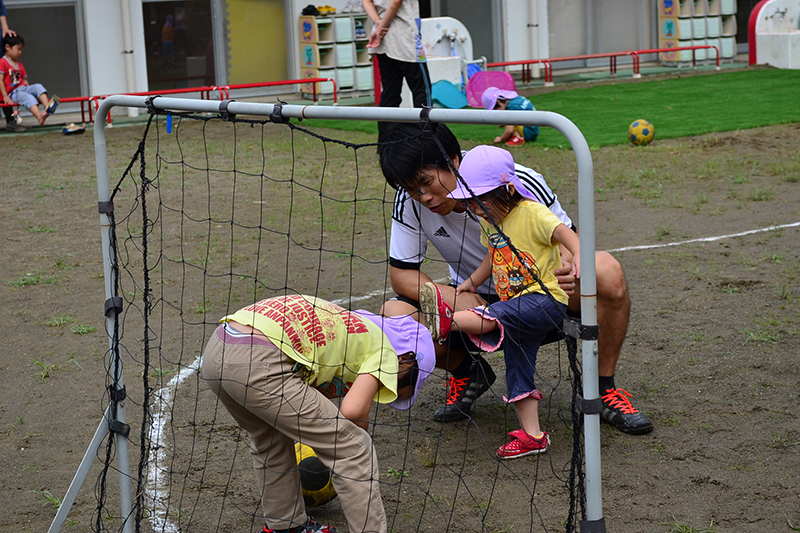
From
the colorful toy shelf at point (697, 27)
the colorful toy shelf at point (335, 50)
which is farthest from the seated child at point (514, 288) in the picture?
the colorful toy shelf at point (697, 27)

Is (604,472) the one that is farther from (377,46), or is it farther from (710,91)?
(710,91)

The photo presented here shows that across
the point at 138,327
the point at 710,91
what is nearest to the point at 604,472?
the point at 138,327

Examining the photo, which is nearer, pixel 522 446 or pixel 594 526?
pixel 594 526

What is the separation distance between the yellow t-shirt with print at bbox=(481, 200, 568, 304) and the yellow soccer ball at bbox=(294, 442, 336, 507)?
2.97 ft

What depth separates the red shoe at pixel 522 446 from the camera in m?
3.20

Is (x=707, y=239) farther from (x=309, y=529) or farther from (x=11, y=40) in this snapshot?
(x=11, y=40)

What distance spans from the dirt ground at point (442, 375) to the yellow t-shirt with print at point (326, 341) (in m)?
0.61

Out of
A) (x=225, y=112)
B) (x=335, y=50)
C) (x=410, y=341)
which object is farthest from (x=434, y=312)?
(x=335, y=50)

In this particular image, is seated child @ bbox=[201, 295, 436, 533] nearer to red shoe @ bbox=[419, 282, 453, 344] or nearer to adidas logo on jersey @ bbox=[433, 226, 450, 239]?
red shoe @ bbox=[419, 282, 453, 344]

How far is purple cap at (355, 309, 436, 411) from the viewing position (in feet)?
8.74

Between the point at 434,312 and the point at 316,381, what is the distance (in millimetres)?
514

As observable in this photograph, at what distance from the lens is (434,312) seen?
2893 mm

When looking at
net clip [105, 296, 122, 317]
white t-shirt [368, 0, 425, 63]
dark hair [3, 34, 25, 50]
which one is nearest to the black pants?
white t-shirt [368, 0, 425, 63]

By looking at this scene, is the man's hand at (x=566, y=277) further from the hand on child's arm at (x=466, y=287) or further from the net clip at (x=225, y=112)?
the net clip at (x=225, y=112)
